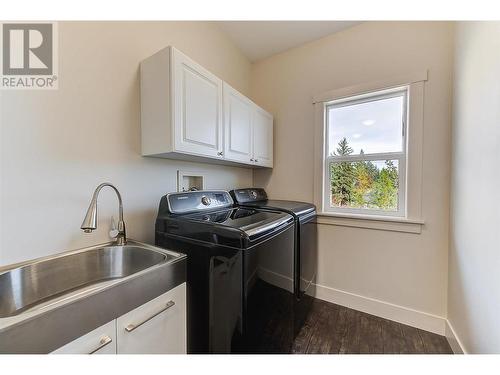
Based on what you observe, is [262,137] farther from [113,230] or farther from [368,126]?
[113,230]

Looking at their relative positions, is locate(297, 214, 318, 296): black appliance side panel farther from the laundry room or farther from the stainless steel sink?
the stainless steel sink

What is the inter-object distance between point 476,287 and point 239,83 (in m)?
2.57

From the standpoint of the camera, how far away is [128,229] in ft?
4.44

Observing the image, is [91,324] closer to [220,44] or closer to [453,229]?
[453,229]

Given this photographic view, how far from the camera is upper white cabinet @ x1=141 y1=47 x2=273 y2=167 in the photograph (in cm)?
124

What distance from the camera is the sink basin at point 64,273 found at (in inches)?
34.8

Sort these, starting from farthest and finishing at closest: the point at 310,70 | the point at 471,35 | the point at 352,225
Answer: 1. the point at 310,70
2. the point at 352,225
3. the point at 471,35

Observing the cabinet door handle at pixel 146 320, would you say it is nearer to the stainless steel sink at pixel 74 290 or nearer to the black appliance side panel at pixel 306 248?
the stainless steel sink at pixel 74 290

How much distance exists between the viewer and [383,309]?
1.87 m

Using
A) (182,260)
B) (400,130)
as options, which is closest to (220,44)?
(400,130)

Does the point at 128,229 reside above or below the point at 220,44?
below

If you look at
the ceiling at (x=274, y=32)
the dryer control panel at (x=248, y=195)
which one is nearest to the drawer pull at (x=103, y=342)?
the dryer control panel at (x=248, y=195)

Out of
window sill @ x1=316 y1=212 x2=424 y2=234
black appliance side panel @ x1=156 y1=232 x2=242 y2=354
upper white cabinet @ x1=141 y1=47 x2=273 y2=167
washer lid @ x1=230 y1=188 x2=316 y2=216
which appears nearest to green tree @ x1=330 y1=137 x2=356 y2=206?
window sill @ x1=316 y1=212 x2=424 y2=234

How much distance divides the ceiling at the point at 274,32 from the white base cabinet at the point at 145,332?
233cm
